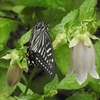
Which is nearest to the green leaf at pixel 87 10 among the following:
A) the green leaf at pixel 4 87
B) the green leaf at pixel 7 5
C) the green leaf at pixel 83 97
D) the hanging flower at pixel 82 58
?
the hanging flower at pixel 82 58

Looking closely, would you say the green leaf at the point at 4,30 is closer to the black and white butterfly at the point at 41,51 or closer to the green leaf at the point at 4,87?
the green leaf at the point at 4,87

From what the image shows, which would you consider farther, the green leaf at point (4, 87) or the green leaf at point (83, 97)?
the green leaf at point (4, 87)

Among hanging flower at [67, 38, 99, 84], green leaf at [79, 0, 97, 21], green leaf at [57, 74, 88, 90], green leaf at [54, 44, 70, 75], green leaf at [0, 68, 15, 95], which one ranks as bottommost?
green leaf at [0, 68, 15, 95]

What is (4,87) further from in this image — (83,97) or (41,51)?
(41,51)

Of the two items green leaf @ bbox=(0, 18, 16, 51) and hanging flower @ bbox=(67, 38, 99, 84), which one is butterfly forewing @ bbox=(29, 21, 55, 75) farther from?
green leaf @ bbox=(0, 18, 16, 51)

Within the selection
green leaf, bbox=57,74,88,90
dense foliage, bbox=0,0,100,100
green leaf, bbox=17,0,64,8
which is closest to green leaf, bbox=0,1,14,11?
dense foliage, bbox=0,0,100,100

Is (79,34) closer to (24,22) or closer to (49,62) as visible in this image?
(49,62)

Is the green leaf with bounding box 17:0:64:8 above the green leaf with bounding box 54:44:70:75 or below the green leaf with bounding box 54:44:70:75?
above

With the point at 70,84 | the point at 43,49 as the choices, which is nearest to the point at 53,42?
the point at 43,49
